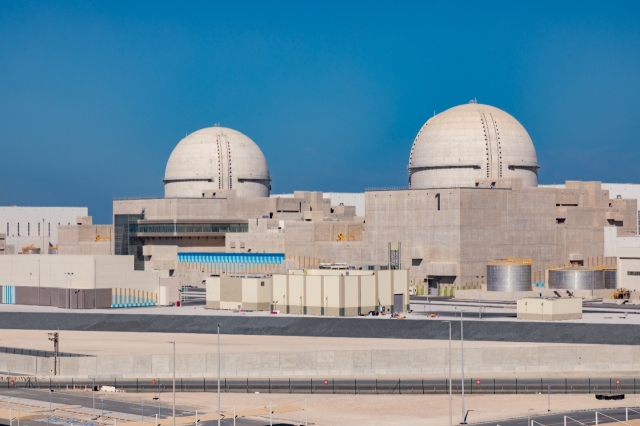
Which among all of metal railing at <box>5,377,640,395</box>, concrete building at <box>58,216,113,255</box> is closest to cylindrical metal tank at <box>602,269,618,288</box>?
metal railing at <box>5,377,640,395</box>

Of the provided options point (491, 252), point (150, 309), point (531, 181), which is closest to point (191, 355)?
point (150, 309)

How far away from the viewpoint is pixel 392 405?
2724 inches

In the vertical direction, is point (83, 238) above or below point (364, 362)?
above

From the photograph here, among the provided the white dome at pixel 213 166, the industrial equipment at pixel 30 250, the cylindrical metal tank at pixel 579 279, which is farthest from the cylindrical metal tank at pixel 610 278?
the industrial equipment at pixel 30 250

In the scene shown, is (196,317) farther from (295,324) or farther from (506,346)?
(506,346)

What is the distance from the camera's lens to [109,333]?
319ft

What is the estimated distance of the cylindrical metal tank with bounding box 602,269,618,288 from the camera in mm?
118812

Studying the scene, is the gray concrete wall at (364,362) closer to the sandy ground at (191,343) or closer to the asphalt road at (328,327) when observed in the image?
the sandy ground at (191,343)

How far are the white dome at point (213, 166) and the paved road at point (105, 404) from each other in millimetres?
76591

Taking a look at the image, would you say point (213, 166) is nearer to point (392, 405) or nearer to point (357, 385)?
point (357, 385)

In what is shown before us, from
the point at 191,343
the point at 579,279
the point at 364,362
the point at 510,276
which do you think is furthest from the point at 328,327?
the point at 579,279

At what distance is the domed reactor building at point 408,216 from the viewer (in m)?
122

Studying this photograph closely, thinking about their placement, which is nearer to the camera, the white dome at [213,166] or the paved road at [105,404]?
the paved road at [105,404]

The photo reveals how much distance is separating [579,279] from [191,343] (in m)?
43.1
